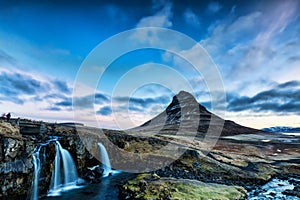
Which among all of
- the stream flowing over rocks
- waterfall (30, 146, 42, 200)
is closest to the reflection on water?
the stream flowing over rocks

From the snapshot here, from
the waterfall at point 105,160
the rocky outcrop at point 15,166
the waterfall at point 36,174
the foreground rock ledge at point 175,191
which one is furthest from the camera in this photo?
the waterfall at point 105,160

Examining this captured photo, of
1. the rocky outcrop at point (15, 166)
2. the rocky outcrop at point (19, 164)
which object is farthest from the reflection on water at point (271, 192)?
the rocky outcrop at point (15, 166)

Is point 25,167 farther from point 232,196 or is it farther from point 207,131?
point 207,131

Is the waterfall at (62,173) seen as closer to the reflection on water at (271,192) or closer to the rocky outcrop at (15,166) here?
the rocky outcrop at (15,166)

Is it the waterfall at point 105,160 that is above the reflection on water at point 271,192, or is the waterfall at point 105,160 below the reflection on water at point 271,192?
above

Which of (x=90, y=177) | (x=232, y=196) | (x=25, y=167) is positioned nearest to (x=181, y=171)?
(x=232, y=196)

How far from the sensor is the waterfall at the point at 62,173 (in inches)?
1217

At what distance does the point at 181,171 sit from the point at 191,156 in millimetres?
11053

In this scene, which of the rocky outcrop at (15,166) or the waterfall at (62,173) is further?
the waterfall at (62,173)

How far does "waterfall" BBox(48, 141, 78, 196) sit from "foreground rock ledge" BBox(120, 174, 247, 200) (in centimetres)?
948

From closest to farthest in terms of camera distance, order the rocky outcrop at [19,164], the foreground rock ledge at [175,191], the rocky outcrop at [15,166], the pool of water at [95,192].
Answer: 1. the rocky outcrop at [15,166]
2. the rocky outcrop at [19,164]
3. the foreground rock ledge at [175,191]
4. the pool of water at [95,192]

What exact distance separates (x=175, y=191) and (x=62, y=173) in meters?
18.9

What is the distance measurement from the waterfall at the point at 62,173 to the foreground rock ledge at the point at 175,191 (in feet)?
31.1

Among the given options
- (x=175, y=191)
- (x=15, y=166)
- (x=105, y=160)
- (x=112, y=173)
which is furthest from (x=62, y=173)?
(x=175, y=191)
